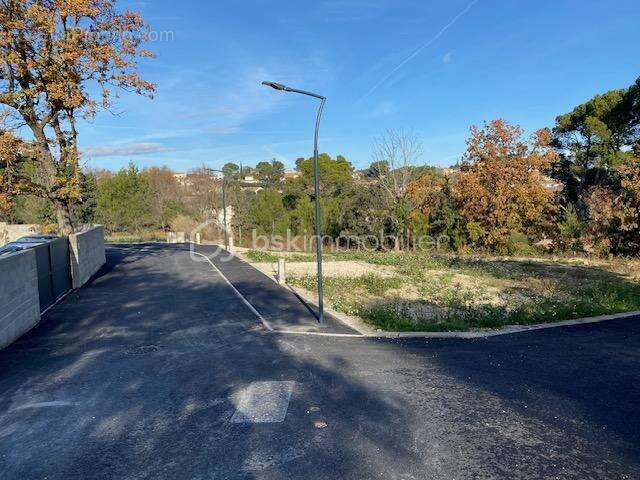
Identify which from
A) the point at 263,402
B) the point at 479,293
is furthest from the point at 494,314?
the point at 263,402

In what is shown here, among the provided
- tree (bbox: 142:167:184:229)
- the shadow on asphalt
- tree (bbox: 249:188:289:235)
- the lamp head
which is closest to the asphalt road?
the shadow on asphalt

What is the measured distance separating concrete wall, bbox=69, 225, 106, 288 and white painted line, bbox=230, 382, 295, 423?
44.4ft

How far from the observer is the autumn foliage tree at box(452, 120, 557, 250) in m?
28.4

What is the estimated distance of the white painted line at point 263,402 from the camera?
607 cm

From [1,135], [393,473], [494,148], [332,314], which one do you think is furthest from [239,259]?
[393,473]

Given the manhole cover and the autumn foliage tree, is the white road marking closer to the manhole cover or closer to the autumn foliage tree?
the manhole cover

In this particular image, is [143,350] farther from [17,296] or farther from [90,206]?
[90,206]

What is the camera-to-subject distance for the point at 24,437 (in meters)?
5.74

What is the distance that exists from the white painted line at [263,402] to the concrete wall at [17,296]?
6379 millimetres

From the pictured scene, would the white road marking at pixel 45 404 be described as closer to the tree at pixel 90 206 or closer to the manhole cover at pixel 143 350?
the manhole cover at pixel 143 350

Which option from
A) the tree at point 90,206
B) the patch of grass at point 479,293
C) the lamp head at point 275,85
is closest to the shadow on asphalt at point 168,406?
the patch of grass at point 479,293

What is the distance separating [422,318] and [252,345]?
180 inches

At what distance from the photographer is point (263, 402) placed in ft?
21.6

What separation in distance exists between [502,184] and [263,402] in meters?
25.8
